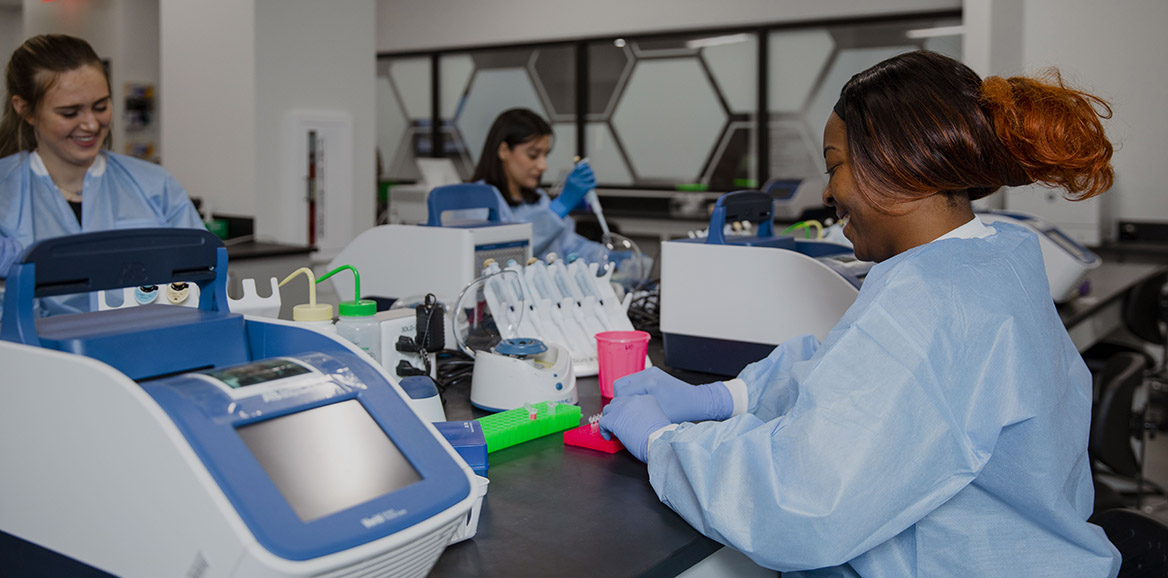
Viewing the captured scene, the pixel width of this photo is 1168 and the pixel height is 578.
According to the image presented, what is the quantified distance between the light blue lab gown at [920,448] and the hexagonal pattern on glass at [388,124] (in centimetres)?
623

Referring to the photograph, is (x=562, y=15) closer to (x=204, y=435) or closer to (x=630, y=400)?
(x=630, y=400)

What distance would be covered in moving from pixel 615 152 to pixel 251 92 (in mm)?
2680

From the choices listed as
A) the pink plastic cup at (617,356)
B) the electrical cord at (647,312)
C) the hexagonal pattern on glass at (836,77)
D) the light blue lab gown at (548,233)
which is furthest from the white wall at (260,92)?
the pink plastic cup at (617,356)

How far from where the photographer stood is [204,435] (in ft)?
2.45

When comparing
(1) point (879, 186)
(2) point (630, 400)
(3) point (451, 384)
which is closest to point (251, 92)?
(3) point (451, 384)

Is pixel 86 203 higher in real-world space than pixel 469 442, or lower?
higher

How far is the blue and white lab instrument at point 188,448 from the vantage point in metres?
0.73

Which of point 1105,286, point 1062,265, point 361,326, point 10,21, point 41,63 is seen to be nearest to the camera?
point 361,326

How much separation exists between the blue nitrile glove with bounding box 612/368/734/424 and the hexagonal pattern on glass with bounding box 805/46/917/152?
3.72 meters

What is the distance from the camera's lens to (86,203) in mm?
2365

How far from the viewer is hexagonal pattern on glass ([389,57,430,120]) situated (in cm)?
684

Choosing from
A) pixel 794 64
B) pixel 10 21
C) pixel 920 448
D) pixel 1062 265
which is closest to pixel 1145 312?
pixel 1062 265

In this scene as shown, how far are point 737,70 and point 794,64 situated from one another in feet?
1.13

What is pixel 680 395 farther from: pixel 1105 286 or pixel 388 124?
pixel 388 124
